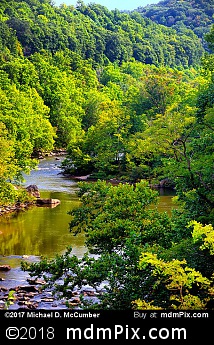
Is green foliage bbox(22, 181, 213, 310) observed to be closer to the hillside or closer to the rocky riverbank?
the rocky riverbank

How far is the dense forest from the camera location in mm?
16547

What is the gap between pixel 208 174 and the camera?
711 inches

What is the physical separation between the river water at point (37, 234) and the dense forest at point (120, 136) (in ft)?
4.66

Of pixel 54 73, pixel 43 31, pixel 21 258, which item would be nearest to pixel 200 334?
pixel 21 258

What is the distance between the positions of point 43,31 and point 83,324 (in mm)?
115028

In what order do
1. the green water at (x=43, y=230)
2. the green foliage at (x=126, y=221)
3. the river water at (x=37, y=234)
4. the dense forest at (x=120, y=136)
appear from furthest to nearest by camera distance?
the green water at (x=43, y=230) < the river water at (x=37, y=234) < the green foliage at (x=126, y=221) < the dense forest at (x=120, y=136)

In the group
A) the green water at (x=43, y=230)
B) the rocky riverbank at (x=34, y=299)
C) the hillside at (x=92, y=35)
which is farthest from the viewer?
the hillside at (x=92, y=35)

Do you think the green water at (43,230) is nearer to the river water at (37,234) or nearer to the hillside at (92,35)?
the river water at (37,234)

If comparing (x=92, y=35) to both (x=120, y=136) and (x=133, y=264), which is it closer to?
(x=120, y=136)

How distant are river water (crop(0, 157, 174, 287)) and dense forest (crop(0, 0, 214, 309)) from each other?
1.42 m

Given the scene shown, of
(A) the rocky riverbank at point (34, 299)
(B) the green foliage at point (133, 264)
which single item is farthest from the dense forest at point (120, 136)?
(A) the rocky riverbank at point (34, 299)

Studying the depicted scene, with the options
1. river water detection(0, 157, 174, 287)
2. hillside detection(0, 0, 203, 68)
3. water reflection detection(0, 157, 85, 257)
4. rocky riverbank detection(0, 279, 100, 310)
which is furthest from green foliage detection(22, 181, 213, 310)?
hillside detection(0, 0, 203, 68)

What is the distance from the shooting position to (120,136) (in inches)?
2215

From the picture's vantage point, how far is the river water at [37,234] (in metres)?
28.2
